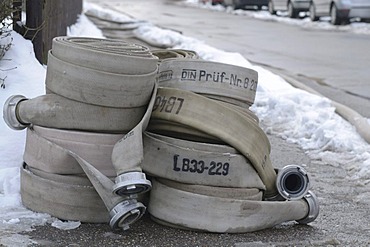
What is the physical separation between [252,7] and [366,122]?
29397mm

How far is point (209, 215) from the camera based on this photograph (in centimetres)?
434

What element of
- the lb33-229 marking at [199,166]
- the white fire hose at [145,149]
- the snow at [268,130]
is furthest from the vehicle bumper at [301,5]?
the lb33-229 marking at [199,166]

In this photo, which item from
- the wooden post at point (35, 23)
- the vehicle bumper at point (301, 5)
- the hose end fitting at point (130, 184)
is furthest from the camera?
the vehicle bumper at point (301, 5)

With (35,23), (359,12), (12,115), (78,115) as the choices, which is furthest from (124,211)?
(359,12)

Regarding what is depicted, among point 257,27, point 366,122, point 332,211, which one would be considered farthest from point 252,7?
point 332,211

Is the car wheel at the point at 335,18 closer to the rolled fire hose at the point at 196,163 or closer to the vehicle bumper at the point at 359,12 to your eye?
the vehicle bumper at the point at 359,12

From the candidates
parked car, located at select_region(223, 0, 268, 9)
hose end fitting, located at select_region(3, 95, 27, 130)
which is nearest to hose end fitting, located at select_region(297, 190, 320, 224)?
hose end fitting, located at select_region(3, 95, 27, 130)

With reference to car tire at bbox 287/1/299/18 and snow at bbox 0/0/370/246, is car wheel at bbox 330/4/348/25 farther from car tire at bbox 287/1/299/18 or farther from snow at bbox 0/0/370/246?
snow at bbox 0/0/370/246

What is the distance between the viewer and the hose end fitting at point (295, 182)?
15.1ft

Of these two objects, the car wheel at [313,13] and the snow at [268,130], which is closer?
the snow at [268,130]

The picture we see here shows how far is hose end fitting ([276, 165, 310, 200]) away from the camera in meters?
4.59

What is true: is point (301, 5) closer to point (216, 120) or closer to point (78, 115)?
point (216, 120)

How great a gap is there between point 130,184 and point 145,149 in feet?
1.74

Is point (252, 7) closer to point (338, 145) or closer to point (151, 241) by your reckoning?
point (338, 145)
